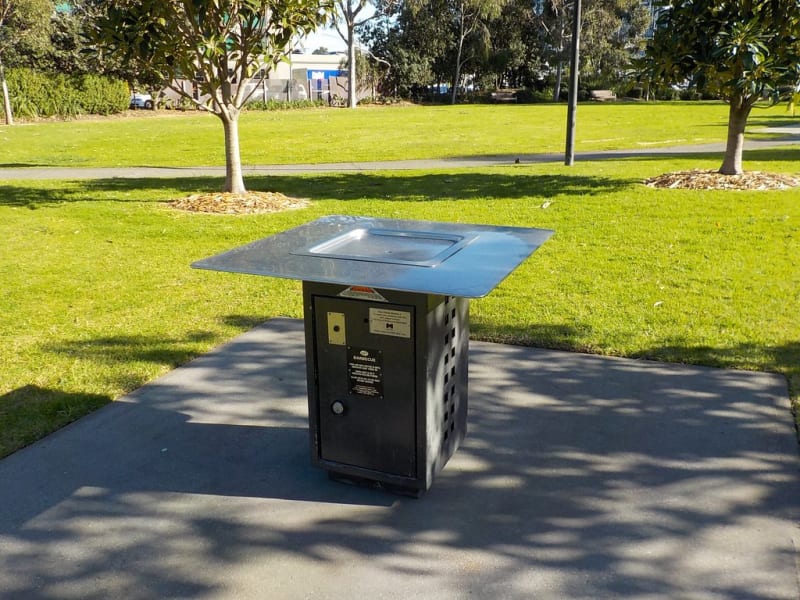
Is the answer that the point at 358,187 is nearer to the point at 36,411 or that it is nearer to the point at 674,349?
the point at 674,349

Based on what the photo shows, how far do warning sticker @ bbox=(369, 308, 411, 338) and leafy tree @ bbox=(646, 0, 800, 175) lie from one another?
27.8 ft

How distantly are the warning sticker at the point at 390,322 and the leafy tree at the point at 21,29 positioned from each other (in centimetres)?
3288

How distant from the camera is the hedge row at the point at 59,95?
33.7 m

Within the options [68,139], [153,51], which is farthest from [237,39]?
[68,139]

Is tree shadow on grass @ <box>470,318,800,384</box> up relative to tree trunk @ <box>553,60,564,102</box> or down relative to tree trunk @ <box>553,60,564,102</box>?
down

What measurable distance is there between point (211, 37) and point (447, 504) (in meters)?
7.89

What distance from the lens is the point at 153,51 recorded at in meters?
9.56

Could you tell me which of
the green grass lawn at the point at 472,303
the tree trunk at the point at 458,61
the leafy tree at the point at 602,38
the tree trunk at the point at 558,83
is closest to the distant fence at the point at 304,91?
the tree trunk at the point at 458,61

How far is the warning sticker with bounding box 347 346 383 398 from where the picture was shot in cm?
322

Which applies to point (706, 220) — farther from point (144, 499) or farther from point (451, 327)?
point (144, 499)

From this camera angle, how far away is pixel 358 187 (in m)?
12.2

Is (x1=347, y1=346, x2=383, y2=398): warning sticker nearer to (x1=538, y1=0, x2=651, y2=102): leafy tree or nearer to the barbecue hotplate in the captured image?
the barbecue hotplate

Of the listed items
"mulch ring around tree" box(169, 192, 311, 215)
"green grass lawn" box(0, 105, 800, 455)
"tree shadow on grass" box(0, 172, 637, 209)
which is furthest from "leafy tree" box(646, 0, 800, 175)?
"mulch ring around tree" box(169, 192, 311, 215)

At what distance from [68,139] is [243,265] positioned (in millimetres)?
23150
